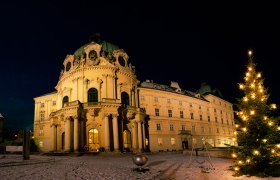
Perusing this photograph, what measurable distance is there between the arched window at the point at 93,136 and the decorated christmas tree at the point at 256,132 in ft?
88.7

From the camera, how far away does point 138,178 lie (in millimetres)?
11281

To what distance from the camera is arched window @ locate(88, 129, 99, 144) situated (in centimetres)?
3638

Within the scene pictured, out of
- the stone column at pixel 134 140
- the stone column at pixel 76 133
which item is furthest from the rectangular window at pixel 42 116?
the stone column at pixel 134 140

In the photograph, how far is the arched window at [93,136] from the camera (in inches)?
1432

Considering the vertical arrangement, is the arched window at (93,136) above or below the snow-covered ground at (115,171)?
above

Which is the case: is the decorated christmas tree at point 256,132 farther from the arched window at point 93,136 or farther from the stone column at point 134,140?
the stone column at point 134,140

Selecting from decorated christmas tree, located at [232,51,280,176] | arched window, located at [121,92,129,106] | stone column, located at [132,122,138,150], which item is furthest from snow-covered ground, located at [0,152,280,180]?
arched window, located at [121,92,129,106]

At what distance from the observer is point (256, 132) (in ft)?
40.3

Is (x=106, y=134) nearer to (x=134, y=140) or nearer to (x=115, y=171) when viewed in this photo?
(x=134, y=140)

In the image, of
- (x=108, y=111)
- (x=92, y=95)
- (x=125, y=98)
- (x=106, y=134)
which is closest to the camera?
(x=106, y=134)

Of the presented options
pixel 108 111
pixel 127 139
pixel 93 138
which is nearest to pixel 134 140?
pixel 127 139

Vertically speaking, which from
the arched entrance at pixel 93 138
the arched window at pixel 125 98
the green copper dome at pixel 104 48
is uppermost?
the green copper dome at pixel 104 48

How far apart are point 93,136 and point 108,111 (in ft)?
16.6

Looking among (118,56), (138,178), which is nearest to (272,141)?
(138,178)
